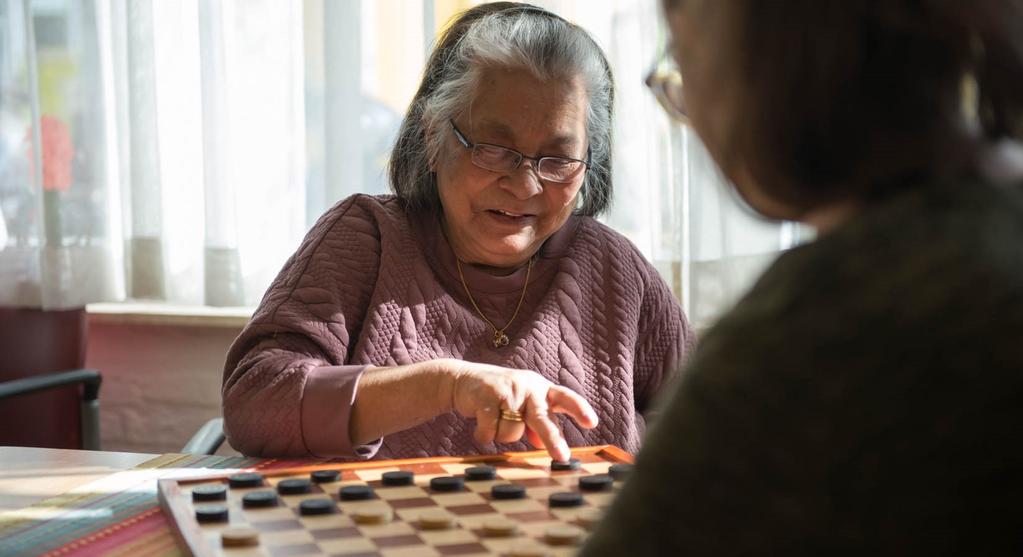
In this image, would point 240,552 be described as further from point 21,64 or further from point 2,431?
point 21,64

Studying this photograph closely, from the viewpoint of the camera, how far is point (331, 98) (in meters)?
2.61

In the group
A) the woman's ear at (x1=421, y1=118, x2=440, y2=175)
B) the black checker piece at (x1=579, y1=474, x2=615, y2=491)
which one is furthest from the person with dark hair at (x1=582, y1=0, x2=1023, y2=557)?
the woman's ear at (x1=421, y1=118, x2=440, y2=175)

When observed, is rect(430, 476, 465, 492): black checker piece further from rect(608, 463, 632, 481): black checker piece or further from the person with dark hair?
the person with dark hair

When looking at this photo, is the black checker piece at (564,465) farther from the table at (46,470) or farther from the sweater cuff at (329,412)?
the table at (46,470)

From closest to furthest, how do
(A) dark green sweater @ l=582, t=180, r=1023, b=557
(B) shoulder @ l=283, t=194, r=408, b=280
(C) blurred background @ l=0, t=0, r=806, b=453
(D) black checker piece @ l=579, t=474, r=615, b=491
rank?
(A) dark green sweater @ l=582, t=180, r=1023, b=557
(D) black checker piece @ l=579, t=474, r=615, b=491
(B) shoulder @ l=283, t=194, r=408, b=280
(C) blurred background @ l=0, t=0, r=806, b=453

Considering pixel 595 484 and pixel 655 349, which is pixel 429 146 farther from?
pixel 595 484

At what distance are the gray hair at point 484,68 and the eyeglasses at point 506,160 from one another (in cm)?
7

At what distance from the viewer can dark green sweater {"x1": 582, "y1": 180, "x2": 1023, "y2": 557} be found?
51cm

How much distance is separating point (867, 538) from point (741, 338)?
11 cm

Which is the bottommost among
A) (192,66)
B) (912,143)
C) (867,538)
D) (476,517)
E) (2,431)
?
(2,431)

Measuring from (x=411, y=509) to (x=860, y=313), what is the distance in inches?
28.6

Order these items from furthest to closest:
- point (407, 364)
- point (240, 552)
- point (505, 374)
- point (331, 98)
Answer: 1. point (331, 98)
2. point (407, 364)
3. point (505, 374)
4. point (240, 552)

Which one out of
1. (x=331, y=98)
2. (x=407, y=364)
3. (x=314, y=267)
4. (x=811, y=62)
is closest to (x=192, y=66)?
(x=331, y=98)

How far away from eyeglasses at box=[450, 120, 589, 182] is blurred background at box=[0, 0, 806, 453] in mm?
672
